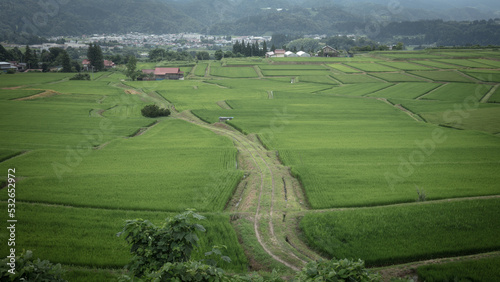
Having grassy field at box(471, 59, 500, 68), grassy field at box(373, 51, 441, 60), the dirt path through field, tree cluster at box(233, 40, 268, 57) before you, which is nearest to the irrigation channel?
the dirt path through field

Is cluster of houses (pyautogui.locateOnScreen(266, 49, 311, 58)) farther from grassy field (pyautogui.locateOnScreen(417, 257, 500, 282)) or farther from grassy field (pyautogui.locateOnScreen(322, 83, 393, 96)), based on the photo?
grassy field (pyautogui.locateOnScreen(417, 257, 500, 282))

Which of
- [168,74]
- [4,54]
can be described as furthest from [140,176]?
[4,54]

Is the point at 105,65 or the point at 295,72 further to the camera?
the point at 105,65

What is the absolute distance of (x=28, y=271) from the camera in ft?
22.2

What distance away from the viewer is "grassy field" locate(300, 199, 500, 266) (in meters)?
14.4

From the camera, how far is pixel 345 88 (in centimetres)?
6894

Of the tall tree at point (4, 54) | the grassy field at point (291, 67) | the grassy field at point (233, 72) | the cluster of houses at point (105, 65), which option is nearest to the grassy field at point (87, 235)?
the grassy field at point (233, 72)

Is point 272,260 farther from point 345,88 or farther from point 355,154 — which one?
point 345,88

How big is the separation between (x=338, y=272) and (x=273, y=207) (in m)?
12.2

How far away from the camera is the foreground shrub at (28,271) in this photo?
660 cm

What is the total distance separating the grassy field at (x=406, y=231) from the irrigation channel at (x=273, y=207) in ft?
1.62

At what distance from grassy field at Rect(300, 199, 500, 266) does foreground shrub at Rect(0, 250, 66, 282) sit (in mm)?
10992

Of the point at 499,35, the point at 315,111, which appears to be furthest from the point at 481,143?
the point at 499,35

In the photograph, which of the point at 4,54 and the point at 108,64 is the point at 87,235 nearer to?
the point at 108,64
